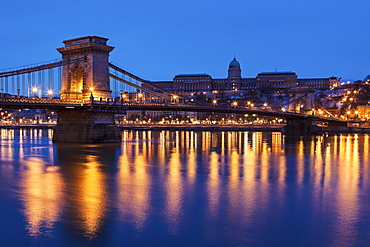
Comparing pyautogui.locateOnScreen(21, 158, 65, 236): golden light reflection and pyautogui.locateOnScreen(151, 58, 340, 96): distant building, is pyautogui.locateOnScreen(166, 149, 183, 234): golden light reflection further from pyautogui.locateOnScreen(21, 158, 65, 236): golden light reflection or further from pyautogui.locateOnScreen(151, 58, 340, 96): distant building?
pyautogui.locateOnScreen(151, 58, 340, 96): distant building

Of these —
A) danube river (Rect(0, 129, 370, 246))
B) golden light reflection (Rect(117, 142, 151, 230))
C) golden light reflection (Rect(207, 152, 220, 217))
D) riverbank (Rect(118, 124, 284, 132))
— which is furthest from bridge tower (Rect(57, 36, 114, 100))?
riverbank (Rect(118, 124, 284, 132))

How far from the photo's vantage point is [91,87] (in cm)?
4331

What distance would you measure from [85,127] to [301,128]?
4269cm

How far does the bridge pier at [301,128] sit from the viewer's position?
234ft

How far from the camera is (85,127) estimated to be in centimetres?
4288

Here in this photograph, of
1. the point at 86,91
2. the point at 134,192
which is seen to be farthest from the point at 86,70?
the point at 134,192

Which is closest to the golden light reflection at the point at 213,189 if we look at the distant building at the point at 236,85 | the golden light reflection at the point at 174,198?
the golden light reflection at the point at 174,198

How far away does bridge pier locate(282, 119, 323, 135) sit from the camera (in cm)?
7131

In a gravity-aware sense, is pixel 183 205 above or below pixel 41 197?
below

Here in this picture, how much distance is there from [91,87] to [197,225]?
3361 cm

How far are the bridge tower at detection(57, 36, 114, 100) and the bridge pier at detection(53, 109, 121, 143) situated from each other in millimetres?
2061

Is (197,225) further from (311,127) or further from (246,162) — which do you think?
(311,127)

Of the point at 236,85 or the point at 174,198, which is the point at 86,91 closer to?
the point at 174,198

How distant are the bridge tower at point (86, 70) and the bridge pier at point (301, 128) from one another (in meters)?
39.5
